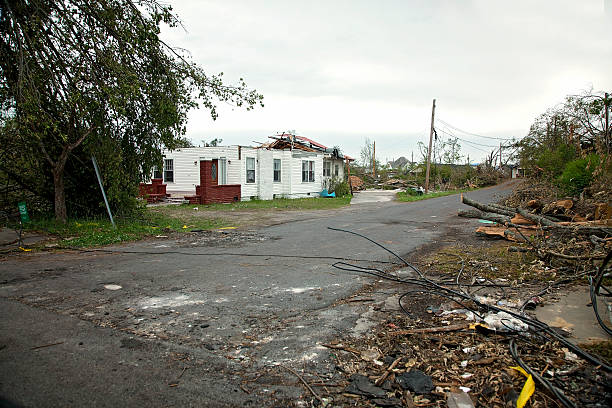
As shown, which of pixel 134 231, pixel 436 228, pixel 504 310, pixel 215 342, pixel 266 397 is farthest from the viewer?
pixel 436 228

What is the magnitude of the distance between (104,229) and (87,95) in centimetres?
357

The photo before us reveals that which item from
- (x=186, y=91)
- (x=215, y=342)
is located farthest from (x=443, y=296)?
(x=186, y=91)

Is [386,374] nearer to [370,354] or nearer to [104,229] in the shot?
[370,354]

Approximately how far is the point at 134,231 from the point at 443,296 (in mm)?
8528

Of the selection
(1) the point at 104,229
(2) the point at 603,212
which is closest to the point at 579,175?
(2) the point at 603,212

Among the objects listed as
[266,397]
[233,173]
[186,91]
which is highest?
[186,91]

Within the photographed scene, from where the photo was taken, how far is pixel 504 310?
12.4 ft

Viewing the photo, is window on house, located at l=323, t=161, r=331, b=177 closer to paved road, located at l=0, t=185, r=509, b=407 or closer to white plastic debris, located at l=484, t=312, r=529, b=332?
paved road, located at l=0, t=185, r=509, b=407

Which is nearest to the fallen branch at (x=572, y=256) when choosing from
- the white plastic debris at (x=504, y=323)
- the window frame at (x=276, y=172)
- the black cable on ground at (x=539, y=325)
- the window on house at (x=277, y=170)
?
the black cable on ground at (x=539, y=325)

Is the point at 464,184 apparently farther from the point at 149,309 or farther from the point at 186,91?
the point at 149,309

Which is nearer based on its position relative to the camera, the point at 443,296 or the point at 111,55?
the point at 443,296

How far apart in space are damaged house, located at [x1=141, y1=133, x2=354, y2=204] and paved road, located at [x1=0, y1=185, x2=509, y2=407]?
1412cm

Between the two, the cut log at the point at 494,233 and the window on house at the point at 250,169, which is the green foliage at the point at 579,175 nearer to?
the cut log at the point at 494,233

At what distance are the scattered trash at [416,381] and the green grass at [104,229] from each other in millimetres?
7953
